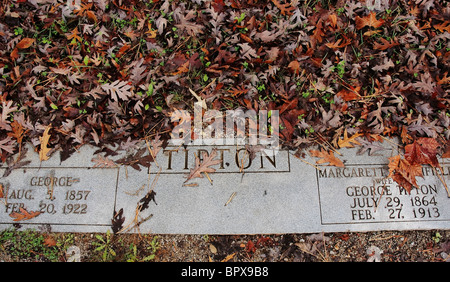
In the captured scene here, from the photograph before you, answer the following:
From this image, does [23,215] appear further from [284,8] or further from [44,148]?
[284,8]

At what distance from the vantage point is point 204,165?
2.55m

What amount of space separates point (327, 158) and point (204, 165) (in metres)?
1.08

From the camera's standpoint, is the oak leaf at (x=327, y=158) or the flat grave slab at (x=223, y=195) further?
the oak leaf at (x=327, y=158)

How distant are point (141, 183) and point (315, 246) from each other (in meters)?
1.55

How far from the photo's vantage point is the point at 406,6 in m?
2.92

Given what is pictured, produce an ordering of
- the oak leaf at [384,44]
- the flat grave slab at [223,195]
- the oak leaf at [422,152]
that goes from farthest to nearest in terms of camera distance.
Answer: the oak leaf at [384,44], the oak leaf at [422,152], the flat grave slab at [223,195]

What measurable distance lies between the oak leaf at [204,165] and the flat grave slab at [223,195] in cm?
3

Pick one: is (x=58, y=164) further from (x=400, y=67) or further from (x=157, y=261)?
(x=400, y=67)

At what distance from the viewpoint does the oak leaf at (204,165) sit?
253cm

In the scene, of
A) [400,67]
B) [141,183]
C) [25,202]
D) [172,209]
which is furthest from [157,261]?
[400,67]

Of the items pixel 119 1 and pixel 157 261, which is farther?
pixel 119 1

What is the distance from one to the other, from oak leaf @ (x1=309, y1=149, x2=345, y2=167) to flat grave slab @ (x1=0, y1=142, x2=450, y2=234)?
0.14ft

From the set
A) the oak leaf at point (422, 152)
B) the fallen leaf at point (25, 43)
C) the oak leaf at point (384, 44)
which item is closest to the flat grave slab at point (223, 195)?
the oak leaf at point (422, 152)

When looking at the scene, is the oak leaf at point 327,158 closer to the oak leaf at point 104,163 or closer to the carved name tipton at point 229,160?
the carved name tipton at point 229,160
